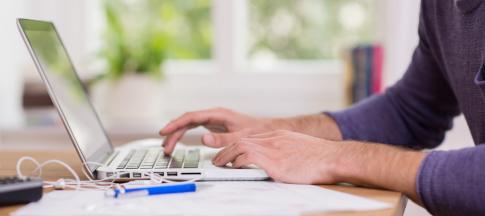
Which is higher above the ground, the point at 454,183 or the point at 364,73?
the point at 454,183

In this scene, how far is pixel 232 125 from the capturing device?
1.54m

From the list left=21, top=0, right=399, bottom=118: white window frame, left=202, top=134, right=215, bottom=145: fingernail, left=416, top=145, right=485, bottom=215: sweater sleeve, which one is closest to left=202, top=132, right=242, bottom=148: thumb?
left=202, top=134, right=215, bottom=145: fingernail

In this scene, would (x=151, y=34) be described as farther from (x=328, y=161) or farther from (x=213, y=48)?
(x=328, y=161)

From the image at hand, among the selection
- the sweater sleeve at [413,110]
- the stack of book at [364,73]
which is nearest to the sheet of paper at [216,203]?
the sweater sleeve at [413,110]

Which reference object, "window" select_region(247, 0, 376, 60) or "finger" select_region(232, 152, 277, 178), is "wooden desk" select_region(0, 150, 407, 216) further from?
"window" select_region(247, 0, 376, 60)

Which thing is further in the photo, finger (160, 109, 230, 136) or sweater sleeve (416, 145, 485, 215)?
finger (160, 109, 230, 136)

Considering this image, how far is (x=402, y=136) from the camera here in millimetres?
1681

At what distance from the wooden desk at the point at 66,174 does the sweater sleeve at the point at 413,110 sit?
0.54 meters

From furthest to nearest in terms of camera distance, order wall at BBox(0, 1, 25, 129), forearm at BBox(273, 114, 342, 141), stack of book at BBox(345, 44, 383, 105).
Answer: wall at BBox(0, 1, 25, 129), stack of book at BBox(345, 44, 383, 105), forearm at BBox(273, 114, 342, 141)

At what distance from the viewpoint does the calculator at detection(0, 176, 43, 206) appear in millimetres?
Answer: 960

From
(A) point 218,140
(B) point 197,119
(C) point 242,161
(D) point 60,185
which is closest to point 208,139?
(A) point 218,140

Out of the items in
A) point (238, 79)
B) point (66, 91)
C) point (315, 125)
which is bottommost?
point (238, 79)

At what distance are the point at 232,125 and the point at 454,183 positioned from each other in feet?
1.99

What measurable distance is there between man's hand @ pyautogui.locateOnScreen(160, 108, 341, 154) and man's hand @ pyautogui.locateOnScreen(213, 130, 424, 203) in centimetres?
25
